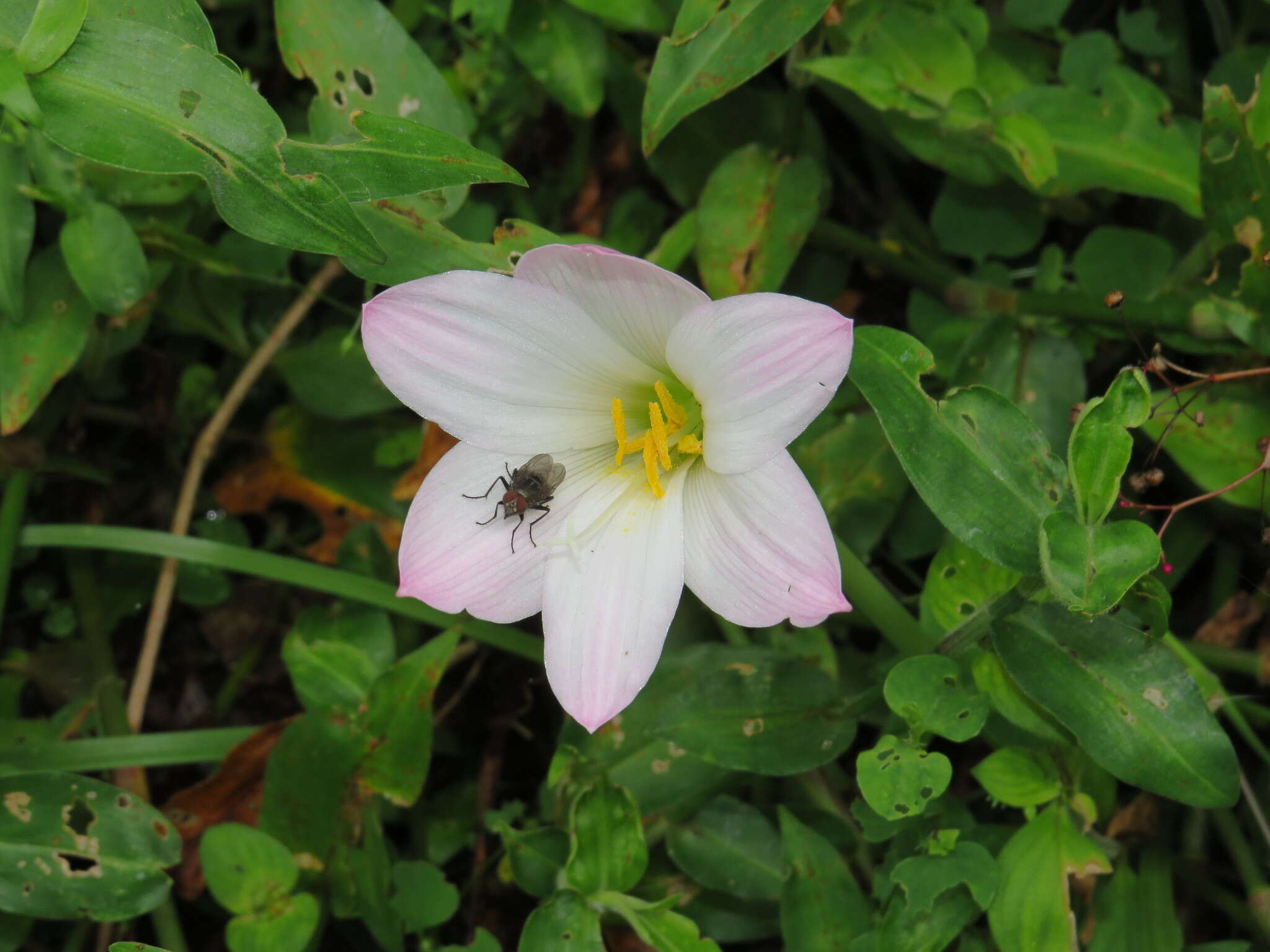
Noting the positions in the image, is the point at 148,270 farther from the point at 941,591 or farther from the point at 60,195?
the point at 941,591

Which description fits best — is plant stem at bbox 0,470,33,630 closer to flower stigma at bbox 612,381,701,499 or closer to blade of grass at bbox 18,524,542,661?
blade of grass at bbox 18,524,542,661

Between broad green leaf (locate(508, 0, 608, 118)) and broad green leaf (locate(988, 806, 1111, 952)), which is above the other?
broad green leaf (locate(508, 0, 608, 118))

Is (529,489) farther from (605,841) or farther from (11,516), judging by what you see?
(11,516)

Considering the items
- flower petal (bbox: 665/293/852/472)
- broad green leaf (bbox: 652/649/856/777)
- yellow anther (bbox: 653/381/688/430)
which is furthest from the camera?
broad green leaf (bbox: 652/649/856/777)

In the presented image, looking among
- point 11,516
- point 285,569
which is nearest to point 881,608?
point 285,569

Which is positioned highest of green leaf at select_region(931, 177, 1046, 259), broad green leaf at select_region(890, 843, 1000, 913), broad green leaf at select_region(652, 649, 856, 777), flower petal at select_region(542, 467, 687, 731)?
green leaf at select_region(931, 177, 1046, 259)

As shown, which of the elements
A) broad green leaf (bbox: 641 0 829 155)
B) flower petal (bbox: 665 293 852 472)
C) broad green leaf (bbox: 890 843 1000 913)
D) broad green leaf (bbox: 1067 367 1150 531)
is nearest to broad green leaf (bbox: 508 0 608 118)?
broad green leaf (bbox: 641 0 829 155)

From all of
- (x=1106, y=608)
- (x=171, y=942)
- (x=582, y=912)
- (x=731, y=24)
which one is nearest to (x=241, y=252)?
(x=731, y=24)
